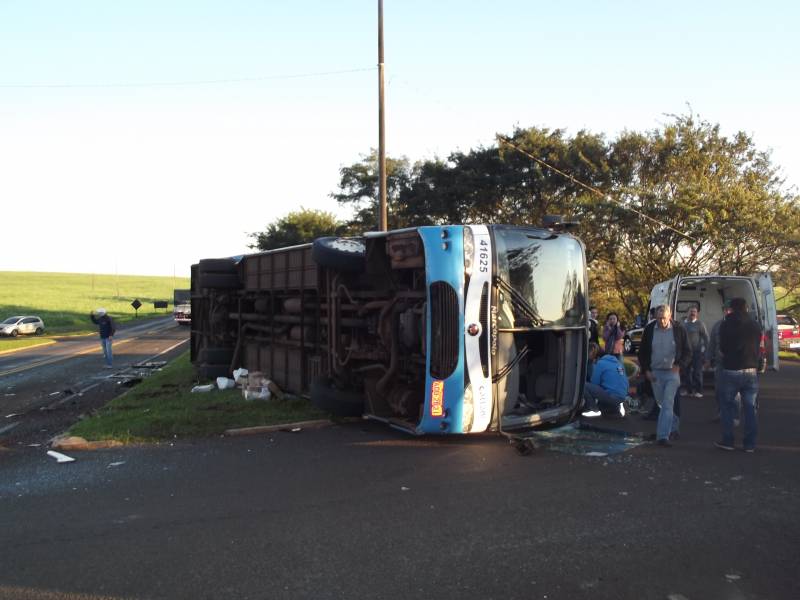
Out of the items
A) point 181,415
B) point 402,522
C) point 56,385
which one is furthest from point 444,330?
point 56,385

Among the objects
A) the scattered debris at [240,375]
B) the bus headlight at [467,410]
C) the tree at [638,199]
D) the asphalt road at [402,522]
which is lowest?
the asphalt road at [402,522]

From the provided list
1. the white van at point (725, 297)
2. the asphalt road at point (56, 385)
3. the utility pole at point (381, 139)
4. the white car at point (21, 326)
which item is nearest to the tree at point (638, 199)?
the white van at point (725, 297)

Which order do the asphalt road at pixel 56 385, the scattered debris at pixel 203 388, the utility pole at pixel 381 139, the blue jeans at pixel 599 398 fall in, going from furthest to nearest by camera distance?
the utility pole at pixel 381 139 < the scattered debris at pixel 203 388 < the asphalt road at pixel 56 385 < the blue jeans at pixel 599 398

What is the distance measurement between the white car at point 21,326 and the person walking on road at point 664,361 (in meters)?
42.0

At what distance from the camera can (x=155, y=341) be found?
31.5 metres

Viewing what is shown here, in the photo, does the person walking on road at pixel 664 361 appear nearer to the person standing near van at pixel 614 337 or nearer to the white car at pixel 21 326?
the person standing near van at pixel 614 337

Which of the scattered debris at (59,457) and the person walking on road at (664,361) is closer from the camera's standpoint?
the scattered debris at (59,457)

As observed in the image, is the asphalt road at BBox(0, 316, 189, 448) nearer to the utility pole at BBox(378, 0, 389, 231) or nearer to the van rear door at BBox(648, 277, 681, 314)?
the utility pole at BBox(378, 0, 389, 231)

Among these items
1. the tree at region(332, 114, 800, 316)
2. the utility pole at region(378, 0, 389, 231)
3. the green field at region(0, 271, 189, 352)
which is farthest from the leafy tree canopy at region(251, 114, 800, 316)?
the green field at region(0, 271, 189, 352)

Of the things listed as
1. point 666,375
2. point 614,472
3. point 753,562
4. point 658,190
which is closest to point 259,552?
point 753,562

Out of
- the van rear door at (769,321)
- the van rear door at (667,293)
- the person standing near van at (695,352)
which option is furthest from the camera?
the van rear door at (667,293)

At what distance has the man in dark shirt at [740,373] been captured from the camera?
7.19 meters

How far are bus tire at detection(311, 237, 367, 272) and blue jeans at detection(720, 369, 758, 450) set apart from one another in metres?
4.51

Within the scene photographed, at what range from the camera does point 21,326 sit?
136 feet
